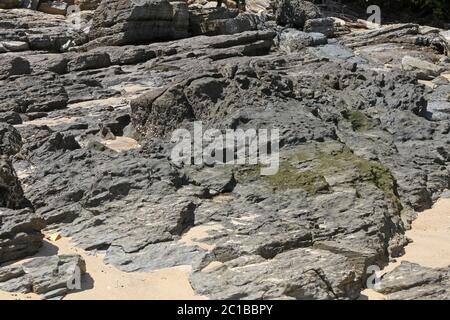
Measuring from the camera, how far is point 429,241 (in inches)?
492

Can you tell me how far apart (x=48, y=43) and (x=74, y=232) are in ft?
61.1

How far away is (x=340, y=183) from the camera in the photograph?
43.2 ft

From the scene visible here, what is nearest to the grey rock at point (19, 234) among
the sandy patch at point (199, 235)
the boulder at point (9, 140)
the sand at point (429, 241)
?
the sandy patch at point (199, 235)

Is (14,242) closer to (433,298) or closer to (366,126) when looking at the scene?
(433,298)

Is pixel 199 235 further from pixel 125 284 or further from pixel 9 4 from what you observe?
pixel 9 4

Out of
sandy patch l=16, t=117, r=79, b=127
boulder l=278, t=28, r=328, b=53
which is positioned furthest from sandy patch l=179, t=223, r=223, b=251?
boulder l=278, t=28, r=328, b=53

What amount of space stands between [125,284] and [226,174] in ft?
12.9

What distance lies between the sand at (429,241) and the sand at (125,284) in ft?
9.56

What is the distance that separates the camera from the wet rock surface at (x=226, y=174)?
10602 mm

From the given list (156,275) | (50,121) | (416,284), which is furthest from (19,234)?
(50,121)

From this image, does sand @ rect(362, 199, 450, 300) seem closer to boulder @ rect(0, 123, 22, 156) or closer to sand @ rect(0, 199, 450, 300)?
sand @ rect(0, 199, 450, 300)

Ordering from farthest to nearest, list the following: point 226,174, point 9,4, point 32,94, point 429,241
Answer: point 9,4 < point 32,94 < point 226,174 < point 429,241

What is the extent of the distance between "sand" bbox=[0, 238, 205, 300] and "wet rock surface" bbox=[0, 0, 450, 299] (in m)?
0.19

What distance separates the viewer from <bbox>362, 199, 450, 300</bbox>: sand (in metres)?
11.3
